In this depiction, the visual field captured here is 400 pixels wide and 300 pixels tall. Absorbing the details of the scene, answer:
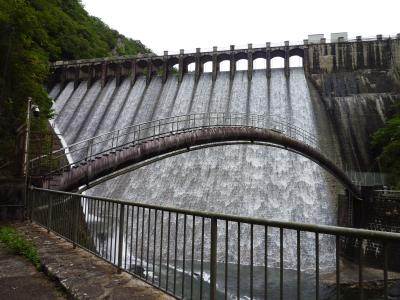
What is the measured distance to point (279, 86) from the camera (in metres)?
30.7

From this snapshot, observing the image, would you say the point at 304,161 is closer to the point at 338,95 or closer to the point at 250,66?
the point at 338,95

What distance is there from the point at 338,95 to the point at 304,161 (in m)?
8.47

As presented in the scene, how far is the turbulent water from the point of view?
20.2m

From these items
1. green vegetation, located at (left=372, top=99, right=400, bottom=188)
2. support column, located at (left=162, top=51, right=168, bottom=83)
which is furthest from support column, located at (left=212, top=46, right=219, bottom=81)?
green vegetation, located at (left=372, top=99, right=400, bottom=188)

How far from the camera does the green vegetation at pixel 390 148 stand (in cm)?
2100

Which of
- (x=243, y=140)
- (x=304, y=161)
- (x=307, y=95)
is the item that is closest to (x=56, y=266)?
(x=243, y=140)

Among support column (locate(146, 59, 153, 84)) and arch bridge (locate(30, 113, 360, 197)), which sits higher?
support column (locate(146, 59, 153, 84))

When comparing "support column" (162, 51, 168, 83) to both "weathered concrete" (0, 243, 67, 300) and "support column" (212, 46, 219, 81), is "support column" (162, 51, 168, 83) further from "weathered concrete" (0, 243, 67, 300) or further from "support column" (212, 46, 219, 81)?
"weathered concrete" (0, 243, 67, 300)

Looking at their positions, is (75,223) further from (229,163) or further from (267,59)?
(267,59)

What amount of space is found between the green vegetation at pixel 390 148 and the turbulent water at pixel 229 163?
3432mm

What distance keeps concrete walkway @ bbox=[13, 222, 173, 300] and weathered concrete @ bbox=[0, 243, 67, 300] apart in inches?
4.4

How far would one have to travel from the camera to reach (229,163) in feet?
78.8

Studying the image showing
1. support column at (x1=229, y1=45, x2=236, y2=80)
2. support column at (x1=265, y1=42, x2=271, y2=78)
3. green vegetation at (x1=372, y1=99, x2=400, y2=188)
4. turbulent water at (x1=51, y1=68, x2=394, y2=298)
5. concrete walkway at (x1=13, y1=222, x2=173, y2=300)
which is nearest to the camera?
concrete walkway at (x1=13, y1=222, x2=173, y2=300)

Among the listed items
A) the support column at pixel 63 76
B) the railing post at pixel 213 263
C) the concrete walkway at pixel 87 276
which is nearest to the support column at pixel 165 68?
the support column at pixel 63 76
